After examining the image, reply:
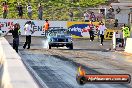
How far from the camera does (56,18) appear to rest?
43.8 meters

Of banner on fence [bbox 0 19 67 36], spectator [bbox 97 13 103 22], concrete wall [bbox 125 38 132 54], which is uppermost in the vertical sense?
spectator [bbox 97 13 103 22]

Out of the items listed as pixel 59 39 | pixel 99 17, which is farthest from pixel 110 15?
pixel 59 39

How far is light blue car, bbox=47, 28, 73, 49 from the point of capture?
2792 centimetres

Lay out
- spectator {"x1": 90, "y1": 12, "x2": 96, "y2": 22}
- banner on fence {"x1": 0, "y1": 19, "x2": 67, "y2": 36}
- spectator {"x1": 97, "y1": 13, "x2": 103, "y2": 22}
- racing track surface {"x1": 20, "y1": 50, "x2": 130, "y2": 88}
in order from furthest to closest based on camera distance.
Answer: spectator {"x1": 97, "y1": 13, "x2": 103, "y2": 22} < spectator {"x1": 90, "y1": 12, "x2": 96, "y2": 22} < banner on fence {"x1": 0, "y1": 19, "x2": 67, "y2": 36} < racing track surface {"x1": 20, "y1": 50, "x2": 130, "y2": 88}

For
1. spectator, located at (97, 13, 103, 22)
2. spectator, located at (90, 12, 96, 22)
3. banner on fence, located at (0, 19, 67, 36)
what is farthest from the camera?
spectator, located at (97, 13, 103, 22)

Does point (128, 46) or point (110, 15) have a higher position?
point (110, 15)

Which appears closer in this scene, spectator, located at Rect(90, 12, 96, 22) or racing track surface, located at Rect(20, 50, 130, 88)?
racing track surface, located at Rect(20, 50, 130, 88)

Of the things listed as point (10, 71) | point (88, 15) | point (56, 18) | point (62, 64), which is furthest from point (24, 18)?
point (10, 71)

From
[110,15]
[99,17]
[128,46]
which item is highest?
[110,15]

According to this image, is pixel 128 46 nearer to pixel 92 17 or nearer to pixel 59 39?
pixel 59 39

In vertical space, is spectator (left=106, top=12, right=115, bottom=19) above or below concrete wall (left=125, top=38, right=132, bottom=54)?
above

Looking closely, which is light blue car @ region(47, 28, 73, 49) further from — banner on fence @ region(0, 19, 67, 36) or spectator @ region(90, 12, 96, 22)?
spectator @ region(90, 12, 96, 22)

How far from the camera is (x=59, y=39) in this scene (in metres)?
28.0

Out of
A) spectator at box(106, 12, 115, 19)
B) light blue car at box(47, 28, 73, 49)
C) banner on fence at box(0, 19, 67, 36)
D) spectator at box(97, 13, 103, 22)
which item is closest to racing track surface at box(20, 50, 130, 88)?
light blue car at box(47, 28, 73, 49)
